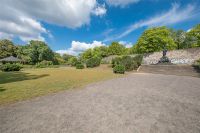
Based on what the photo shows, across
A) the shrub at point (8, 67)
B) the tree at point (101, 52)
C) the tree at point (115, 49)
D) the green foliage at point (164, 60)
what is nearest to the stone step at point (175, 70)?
the green foliage at point (164, 60)

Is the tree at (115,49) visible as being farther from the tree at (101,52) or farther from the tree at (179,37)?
the tree at (179,37)

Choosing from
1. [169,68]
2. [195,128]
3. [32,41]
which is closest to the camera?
[195,128]

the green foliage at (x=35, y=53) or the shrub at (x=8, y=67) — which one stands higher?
the green foliage at (x=35, y=53)

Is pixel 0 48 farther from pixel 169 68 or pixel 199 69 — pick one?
pixel 199 69

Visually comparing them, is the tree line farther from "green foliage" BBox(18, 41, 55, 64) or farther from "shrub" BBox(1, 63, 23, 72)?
"shrub" BBox(1, 63, 23, 72)

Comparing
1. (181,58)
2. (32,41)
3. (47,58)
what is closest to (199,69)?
(181,58)

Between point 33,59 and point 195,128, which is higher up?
point 33,59

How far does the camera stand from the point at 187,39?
39844 mm

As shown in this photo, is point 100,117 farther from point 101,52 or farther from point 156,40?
point 101,52

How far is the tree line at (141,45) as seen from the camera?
34.7 m

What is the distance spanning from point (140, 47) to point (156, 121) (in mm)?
35782

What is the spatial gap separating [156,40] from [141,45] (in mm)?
4417

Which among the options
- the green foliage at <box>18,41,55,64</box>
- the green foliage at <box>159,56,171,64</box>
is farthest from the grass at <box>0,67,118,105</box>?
the green foliage at <box>18,41,55,64</box>

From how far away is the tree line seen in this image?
114 ft
